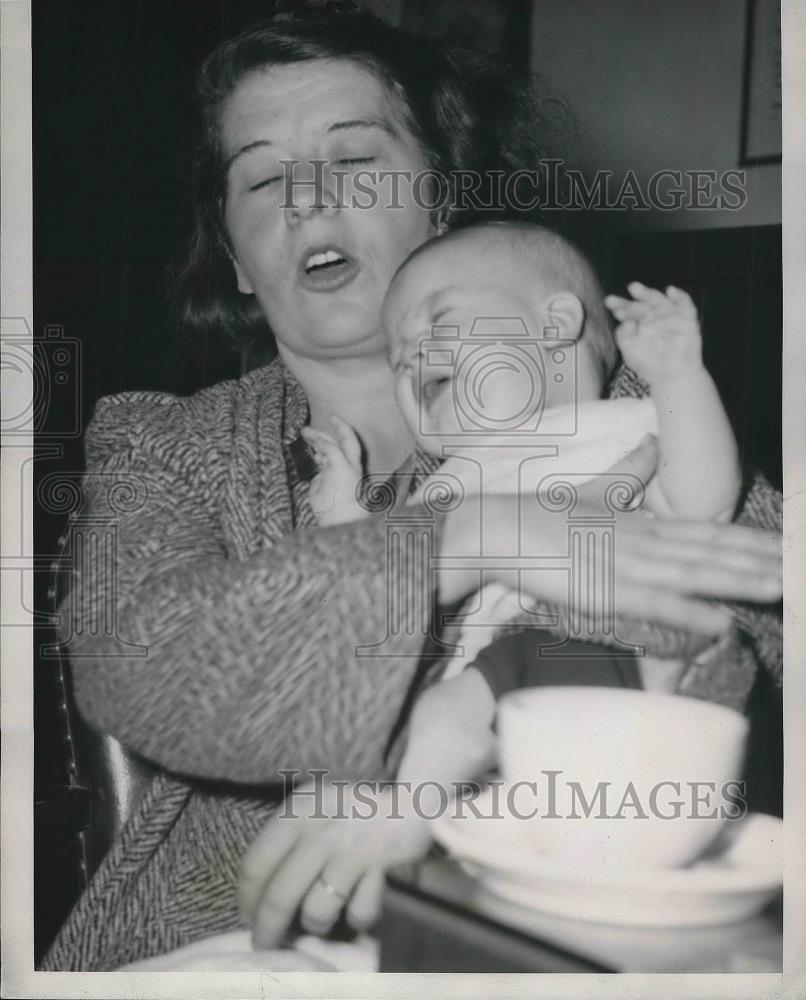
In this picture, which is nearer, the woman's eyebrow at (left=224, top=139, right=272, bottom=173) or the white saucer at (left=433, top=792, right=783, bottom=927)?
the white saucer at (left=433, top=792, right=783, bottom=927)

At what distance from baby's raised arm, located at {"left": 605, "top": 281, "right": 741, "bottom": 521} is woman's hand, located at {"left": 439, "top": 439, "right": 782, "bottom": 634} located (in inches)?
0.8

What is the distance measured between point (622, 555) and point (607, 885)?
296 millimetres

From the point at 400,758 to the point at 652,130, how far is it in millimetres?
659

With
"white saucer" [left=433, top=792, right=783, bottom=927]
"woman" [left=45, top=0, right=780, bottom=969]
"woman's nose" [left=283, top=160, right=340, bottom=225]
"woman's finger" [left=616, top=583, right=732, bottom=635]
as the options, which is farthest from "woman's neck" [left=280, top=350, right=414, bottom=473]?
"white saucer" [left=433, top=792, right=783, bottom=927]

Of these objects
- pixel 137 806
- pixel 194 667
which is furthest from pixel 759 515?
pixel 137 806

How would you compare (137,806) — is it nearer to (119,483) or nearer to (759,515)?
(119,483)

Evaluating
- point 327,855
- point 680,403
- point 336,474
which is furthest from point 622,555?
point 327,855

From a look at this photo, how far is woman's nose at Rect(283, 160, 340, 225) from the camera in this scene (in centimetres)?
104

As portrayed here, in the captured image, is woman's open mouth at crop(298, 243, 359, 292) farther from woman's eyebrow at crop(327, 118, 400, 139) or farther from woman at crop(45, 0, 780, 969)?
woman's eyebrow at crop(327, 118, 400, 139)

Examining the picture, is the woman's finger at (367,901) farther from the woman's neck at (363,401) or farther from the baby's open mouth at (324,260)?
the baby's open mouth at (324,260)

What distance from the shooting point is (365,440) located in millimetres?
1051

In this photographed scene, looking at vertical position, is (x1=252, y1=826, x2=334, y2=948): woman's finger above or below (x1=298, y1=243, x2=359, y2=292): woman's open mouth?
below

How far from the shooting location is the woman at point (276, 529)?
97cm

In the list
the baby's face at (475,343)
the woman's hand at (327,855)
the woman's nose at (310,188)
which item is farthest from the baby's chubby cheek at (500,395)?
the woman's hand at (327,855)
